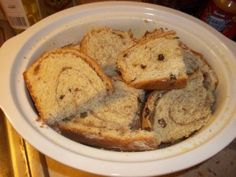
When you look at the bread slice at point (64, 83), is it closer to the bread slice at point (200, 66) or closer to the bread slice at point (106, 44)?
the bread slice at point (106, 44)

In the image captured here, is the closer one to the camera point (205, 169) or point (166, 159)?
point (166, 159)

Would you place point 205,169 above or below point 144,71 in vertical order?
below

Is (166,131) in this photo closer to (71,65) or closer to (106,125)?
(106,125)

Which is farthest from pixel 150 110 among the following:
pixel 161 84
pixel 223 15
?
pixel 223 15

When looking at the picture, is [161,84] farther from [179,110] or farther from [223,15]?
[223,15]

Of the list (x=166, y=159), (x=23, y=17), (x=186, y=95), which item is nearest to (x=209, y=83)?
(x=186, y=95)

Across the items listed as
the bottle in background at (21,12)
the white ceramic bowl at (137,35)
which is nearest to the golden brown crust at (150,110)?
the white ceramic bowl at (137,35)

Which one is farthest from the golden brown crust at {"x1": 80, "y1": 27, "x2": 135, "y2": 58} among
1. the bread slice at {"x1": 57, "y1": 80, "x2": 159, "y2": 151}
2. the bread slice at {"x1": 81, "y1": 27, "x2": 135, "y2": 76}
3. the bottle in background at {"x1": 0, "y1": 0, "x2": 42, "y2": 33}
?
the bottle in background at {"x1": 0, "y1": 0, "x2": 42, "y2": 33}
